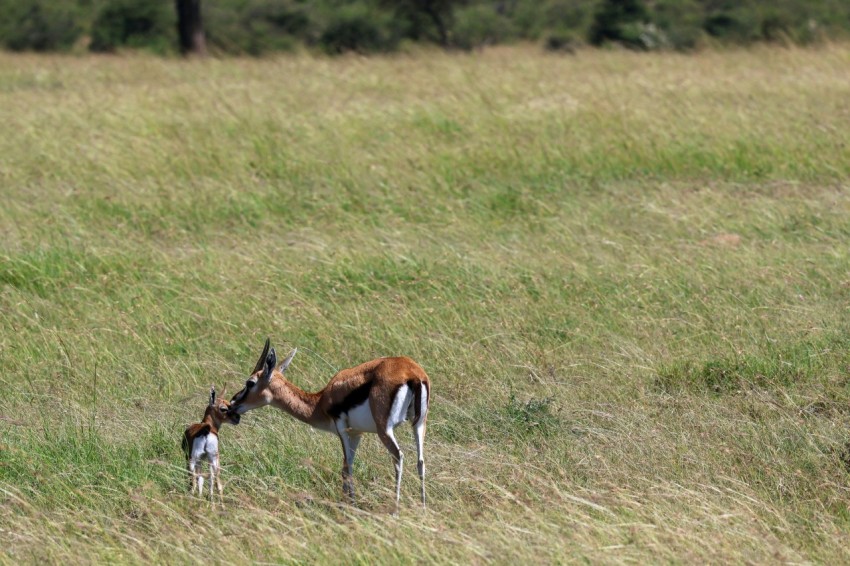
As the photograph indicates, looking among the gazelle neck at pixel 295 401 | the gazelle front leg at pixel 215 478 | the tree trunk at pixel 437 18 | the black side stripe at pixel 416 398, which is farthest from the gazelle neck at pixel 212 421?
the tree trunk at pixel 437 18

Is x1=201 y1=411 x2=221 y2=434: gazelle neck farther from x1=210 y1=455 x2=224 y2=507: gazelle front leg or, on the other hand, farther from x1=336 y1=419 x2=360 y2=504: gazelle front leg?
x1=336 y1=419 x2=360 y2=504: gazelle front leg

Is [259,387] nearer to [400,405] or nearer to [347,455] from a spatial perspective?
[347,455]

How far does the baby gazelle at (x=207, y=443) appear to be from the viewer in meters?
4.72

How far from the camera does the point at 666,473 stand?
4.82 meters

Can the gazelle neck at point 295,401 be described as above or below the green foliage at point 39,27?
above

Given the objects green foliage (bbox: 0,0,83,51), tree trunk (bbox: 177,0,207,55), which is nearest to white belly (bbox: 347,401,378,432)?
tree trunk (bbox: 177,0,207,55)

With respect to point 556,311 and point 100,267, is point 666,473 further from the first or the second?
point 100,267

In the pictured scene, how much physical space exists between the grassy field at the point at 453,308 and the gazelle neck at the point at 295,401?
0.93ft

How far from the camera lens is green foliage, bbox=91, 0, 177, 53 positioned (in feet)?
84.7

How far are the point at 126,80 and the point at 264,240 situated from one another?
745 cm

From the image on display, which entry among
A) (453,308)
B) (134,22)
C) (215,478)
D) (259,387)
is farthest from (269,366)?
(134,22)

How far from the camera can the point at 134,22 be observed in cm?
2622

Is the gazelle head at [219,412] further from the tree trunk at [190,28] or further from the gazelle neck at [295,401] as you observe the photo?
the tree trunk at [190,28]

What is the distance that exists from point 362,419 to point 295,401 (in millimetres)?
408
